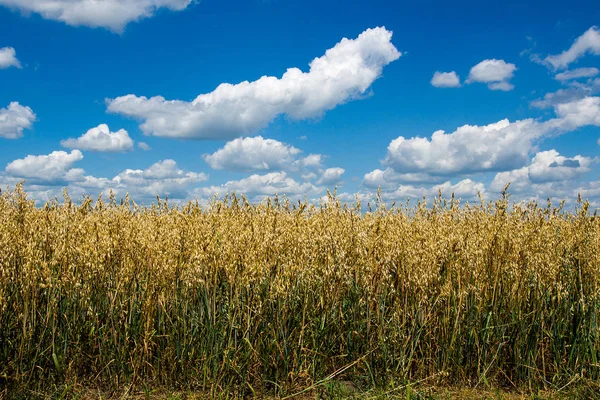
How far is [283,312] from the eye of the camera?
4.50 m

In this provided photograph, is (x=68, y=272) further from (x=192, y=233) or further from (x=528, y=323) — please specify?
(x=528, y=323)

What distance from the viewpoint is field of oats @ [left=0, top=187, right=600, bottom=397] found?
447 centimetres

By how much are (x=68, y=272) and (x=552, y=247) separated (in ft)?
18.7

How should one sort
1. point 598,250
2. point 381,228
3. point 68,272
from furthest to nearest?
point 381,228
point 598,250
point 68,272

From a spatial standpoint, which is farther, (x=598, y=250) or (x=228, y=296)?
(x=598, y=250)

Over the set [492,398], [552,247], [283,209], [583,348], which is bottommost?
[492,398]

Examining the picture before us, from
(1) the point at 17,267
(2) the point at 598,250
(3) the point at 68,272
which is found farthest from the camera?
(2) the point at 598,250

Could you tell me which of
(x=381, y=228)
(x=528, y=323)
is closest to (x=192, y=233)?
(x=381, y=228)

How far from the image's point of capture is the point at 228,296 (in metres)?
4.65

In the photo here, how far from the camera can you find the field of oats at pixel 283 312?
14.7 feet

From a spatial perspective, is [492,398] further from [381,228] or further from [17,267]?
[17,267]

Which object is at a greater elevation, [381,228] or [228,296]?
[381,228]

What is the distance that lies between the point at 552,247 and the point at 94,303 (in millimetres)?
5563

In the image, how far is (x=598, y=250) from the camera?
5.99 meters
